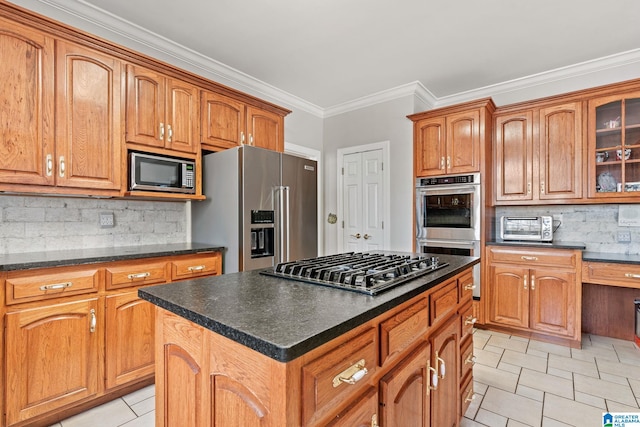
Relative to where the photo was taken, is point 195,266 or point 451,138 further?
point 451,138

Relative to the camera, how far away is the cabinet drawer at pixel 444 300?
1349 millimetres

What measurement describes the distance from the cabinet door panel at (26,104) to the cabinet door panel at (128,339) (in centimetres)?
88

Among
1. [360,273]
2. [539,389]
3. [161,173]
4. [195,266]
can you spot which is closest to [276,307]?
[360,273]

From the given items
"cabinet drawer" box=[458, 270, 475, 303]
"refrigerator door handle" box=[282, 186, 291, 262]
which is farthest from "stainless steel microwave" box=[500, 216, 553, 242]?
"refrigerator door handle" box=[282, 186, 291, 262]

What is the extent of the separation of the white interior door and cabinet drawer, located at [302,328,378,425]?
10.1 feet

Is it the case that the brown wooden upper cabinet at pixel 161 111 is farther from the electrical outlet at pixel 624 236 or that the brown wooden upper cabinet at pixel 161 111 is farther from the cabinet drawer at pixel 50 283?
the electrical outlet at pixel 624 236

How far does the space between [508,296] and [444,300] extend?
218 centimetres

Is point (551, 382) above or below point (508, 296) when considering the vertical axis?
below

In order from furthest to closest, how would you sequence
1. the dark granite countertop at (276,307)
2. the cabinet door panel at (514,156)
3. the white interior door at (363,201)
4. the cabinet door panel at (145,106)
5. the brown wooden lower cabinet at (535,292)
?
the white interior door at (363,201), the cabinet door panel at (514,156), the brown wooden lower cabinet at (535,292), the cabinet door panel at (145,106), the dark granite countertop at (276,307)

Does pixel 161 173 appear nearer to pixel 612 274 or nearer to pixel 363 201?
pixel 363 201

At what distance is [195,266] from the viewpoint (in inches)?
95.5

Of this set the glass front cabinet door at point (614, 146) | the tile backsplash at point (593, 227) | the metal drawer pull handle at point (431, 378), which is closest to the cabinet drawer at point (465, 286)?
the metal drawer pull handle at point (431, 378)

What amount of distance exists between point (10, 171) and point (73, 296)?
790 millimetres

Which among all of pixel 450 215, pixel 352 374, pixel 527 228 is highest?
pixel 450 215
